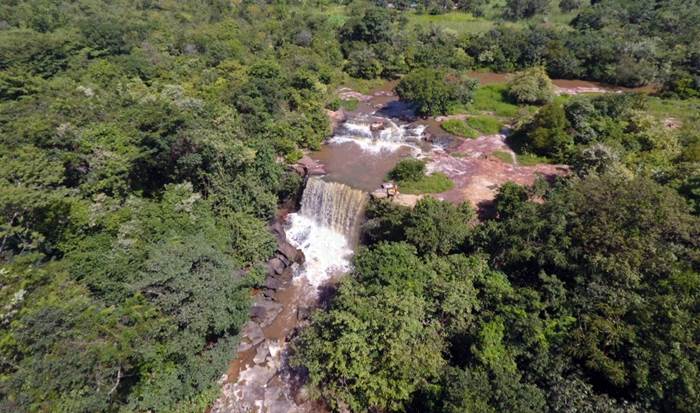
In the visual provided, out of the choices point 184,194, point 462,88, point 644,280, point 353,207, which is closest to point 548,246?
point 644,280

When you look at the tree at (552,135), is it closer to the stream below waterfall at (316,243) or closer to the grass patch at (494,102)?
the grass patch at (494,102)

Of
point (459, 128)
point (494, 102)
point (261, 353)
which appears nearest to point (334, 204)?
point (261, 353)

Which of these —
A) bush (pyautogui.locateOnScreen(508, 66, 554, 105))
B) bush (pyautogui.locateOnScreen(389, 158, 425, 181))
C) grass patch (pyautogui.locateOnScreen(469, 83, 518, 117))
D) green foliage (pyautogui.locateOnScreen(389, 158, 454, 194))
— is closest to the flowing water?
green foliage (pyautogui.locateOnScreen(389, 158, 454, 194))

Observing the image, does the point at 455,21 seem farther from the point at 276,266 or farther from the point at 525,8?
the point at 276,266

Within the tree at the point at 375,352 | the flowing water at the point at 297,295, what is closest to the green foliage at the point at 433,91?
the flowing water at the point at 297,295

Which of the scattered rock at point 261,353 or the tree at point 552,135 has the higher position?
the tree at point 552,135

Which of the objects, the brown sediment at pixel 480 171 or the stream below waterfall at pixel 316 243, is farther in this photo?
the brown sediment at pixel 480 171
